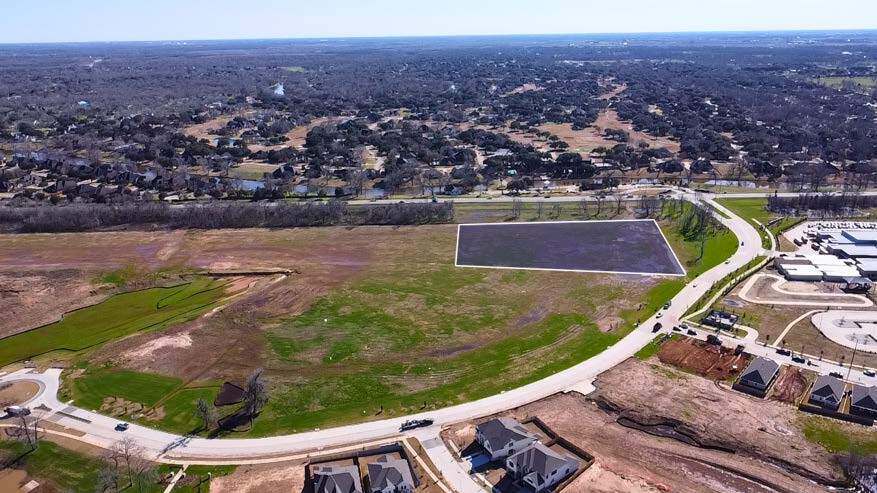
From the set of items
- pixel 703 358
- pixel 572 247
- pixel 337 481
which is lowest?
pixel 703 358

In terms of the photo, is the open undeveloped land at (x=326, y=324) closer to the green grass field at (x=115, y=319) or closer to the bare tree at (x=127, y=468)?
the green grass field at (x=115, y=319)

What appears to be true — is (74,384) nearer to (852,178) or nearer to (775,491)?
(775,491)

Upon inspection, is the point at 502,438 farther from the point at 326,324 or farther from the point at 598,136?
the point at 598,136

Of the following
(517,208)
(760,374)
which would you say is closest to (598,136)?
(517,208)

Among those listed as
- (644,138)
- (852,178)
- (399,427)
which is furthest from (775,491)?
(644,138)

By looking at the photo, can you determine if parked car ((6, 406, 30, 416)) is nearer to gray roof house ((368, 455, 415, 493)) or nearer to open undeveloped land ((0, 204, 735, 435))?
open undeveloped land ((0, 204, 735, 435))

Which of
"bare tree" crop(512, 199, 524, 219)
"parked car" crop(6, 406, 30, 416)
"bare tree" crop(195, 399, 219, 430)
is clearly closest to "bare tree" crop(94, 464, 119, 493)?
"bare tree" crop(195, 399, 219, 430)
